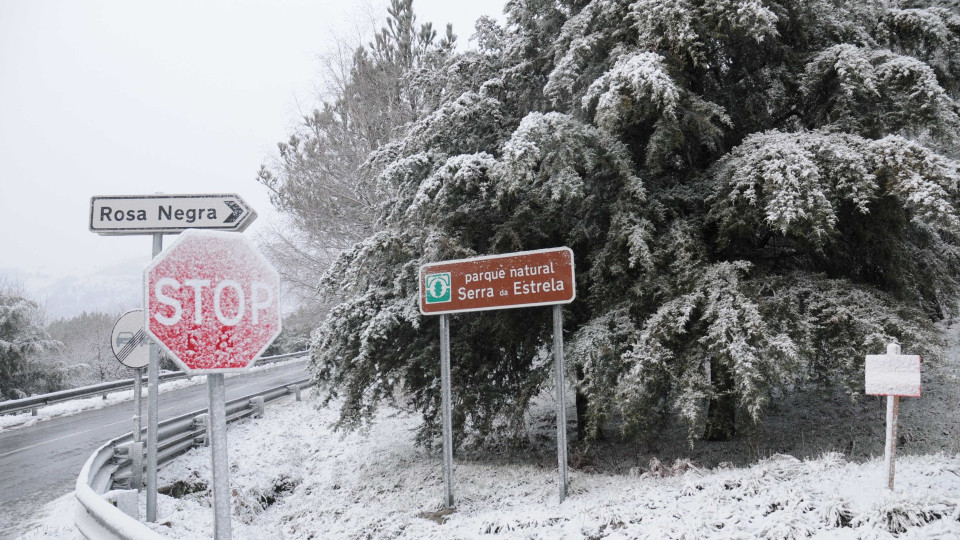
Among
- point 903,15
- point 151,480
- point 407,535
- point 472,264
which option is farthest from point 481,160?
point 903,15

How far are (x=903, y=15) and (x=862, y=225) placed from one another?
383 centimetres

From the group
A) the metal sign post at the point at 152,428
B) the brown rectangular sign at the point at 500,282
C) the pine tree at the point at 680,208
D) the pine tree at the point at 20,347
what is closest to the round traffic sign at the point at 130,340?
the metal sign post at the point at 152,428

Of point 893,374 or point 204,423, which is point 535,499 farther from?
point 204,423

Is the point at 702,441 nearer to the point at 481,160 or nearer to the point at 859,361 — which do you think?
the point at 859,361

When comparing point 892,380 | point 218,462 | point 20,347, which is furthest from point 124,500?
point 20,347

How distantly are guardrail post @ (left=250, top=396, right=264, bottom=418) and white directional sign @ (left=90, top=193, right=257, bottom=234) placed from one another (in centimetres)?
1130

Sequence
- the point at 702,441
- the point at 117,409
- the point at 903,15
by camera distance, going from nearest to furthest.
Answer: the point at 903,15 < the point at 702,441 < the point at 117,409

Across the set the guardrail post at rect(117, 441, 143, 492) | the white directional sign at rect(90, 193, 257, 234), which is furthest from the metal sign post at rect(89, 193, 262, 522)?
the guardrail post at rect(117, 441, 143, 492)

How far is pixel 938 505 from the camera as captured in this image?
436cm

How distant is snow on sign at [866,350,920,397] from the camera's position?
185 inches

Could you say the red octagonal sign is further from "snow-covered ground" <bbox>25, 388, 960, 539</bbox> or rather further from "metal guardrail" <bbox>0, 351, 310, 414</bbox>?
"metal guardrail" <bbox>0, 351, 310, 414</bbox>

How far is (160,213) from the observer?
4.57 meters

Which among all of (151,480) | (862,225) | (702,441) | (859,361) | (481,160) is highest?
(481,160)

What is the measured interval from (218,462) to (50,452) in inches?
444
